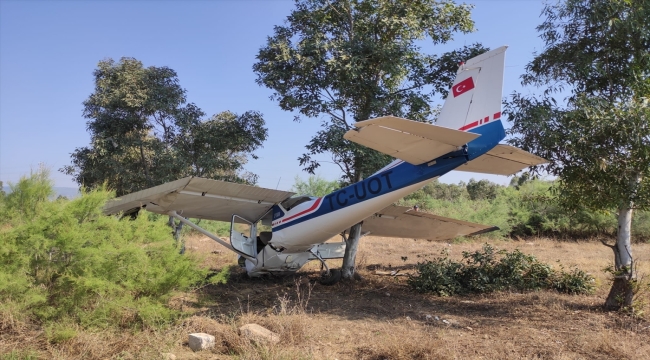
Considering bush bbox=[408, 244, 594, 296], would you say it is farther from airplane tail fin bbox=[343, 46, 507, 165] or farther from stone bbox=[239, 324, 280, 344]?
stone bbox=[239, 324, 280, 344]

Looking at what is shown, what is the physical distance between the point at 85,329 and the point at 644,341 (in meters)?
7.11

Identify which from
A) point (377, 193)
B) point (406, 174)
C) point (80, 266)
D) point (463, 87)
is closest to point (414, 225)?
point (377, 193)

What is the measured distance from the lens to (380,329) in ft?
21.1

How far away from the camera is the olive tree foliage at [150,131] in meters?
12.1

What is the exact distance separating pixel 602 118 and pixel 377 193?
3.73 metres

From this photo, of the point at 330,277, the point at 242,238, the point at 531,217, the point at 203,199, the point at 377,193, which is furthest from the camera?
the point at 531,217

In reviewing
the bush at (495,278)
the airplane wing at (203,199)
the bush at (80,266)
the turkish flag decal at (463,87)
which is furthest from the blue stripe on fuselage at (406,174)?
the bush at (80,266)

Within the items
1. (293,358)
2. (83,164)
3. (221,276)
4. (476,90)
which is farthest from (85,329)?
(83,164)

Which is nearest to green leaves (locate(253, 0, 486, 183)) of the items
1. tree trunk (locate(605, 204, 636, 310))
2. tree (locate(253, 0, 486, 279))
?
tree (locate(253, 0, 486, 279))

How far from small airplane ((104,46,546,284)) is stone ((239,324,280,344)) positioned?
8.97 ft

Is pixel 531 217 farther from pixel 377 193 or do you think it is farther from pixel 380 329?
pixel 380 329

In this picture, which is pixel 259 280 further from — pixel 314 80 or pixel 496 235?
pixel 496 235

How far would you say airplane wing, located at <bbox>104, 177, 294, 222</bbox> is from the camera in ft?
26.7

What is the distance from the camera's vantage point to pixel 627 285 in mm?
7043
